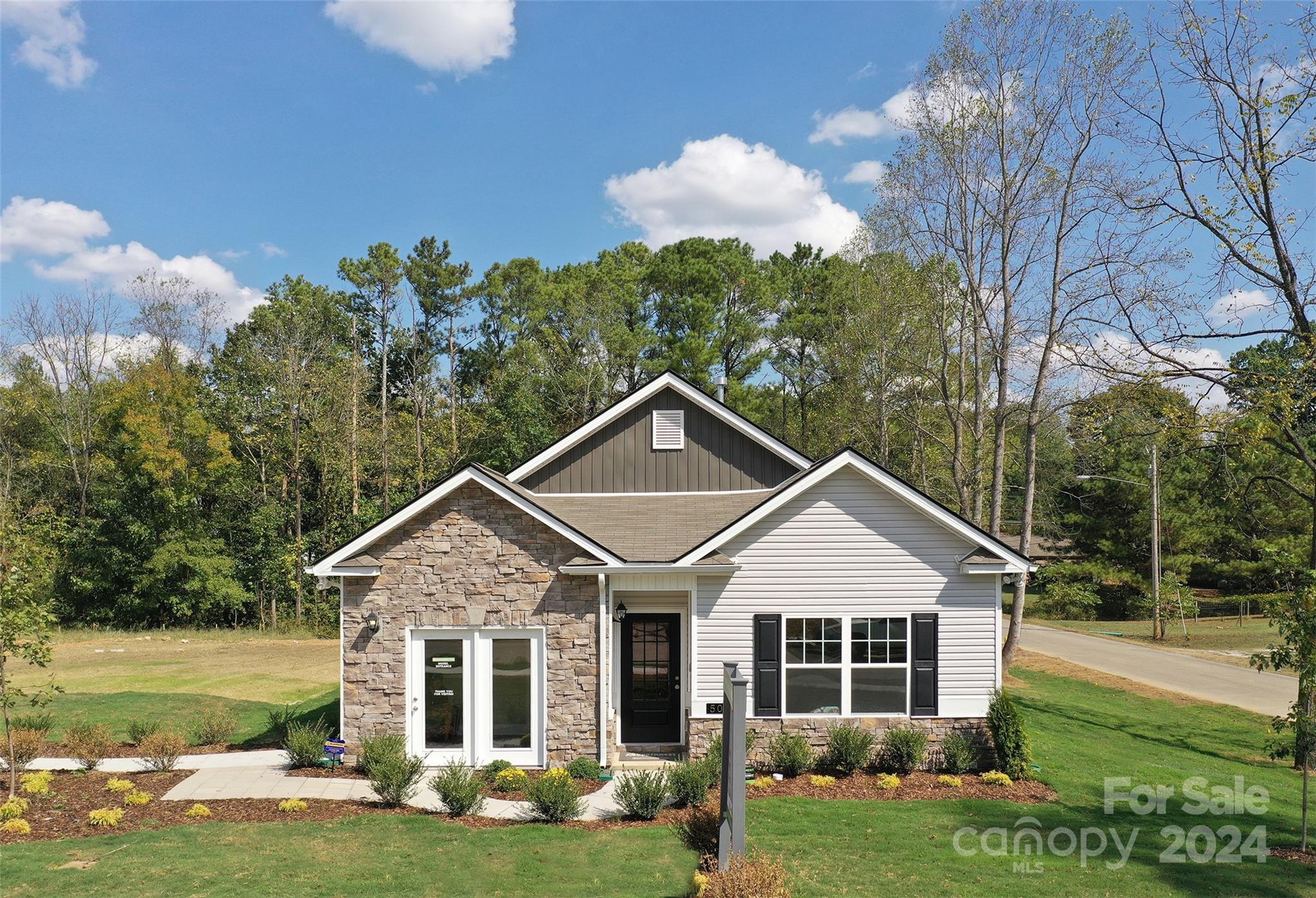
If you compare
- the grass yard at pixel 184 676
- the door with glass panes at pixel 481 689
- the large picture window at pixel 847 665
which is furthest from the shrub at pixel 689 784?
the grass yard at pixel 184 676

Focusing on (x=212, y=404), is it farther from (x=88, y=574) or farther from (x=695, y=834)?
(x=695, y=834)

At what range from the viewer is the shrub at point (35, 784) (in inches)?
404

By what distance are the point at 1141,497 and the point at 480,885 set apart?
39354 mm

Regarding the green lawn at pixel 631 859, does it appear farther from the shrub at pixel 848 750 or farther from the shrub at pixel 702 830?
the shrub at pixel 848 750

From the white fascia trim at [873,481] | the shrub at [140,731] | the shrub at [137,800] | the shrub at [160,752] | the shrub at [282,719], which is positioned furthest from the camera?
the shrub at [282,719]

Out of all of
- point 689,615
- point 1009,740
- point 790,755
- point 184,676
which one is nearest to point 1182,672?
point 1009,740

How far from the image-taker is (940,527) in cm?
1221

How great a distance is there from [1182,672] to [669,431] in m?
18.3

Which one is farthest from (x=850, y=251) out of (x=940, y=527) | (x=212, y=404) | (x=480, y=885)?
(x=212, y=404)

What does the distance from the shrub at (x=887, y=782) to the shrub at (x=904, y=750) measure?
35 centimetres

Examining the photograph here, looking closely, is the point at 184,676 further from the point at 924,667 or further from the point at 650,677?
the point at 924,667

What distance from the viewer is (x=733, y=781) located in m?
7.00

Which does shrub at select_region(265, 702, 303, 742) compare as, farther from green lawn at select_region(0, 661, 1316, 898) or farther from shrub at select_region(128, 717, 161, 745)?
green lawn at select_region(0, 661, 1316, 898)

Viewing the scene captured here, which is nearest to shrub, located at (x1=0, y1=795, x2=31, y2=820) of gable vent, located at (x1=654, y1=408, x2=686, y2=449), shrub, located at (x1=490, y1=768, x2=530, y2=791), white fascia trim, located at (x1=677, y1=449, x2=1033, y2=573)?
shrub, located at (x1=490, y1=768, x2=530, y2=791)
